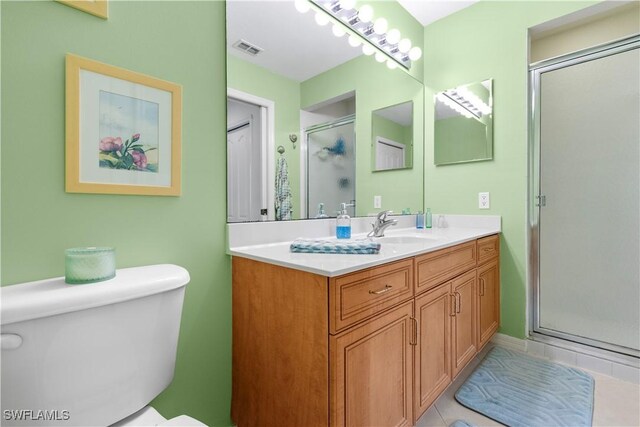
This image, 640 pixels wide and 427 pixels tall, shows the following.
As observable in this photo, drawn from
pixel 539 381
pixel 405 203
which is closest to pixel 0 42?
pixel 405 203

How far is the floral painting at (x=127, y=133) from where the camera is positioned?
37.5 inches

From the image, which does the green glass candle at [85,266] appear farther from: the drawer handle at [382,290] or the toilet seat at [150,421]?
the drawer handle at [382,290]

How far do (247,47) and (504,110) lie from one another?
1.71 metres

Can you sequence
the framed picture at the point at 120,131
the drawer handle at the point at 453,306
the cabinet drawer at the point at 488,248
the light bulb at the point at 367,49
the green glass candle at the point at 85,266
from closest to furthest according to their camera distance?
the green glass candle at the point at 85,266
the framed picture at the point at 120,131
the drawer handle at the point at 453,306
the cabinet drawer at the point at 488,248
the light bulb at the point at 367,49

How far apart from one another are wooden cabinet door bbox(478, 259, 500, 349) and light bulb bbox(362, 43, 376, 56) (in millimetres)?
1482

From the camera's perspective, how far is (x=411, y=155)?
2348 mm

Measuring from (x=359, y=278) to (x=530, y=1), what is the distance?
7.14ft

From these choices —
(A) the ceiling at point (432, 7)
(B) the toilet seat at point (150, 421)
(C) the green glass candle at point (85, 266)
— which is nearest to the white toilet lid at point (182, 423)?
(B) the toilet seat at point (150, 421)

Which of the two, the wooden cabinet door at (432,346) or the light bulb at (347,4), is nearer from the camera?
the wooden cabinet door at (432,346)

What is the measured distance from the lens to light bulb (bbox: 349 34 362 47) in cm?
181

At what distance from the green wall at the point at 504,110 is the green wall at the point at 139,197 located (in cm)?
176

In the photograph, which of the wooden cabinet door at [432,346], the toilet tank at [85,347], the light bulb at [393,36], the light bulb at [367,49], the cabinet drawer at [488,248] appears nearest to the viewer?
the toilet tank at [85,347]

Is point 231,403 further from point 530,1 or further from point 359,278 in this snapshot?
point 530,1

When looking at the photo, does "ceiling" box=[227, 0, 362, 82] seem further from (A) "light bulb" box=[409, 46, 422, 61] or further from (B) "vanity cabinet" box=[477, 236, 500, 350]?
(B) "vanity cabinet" box=[477, 236, 500, 350]
